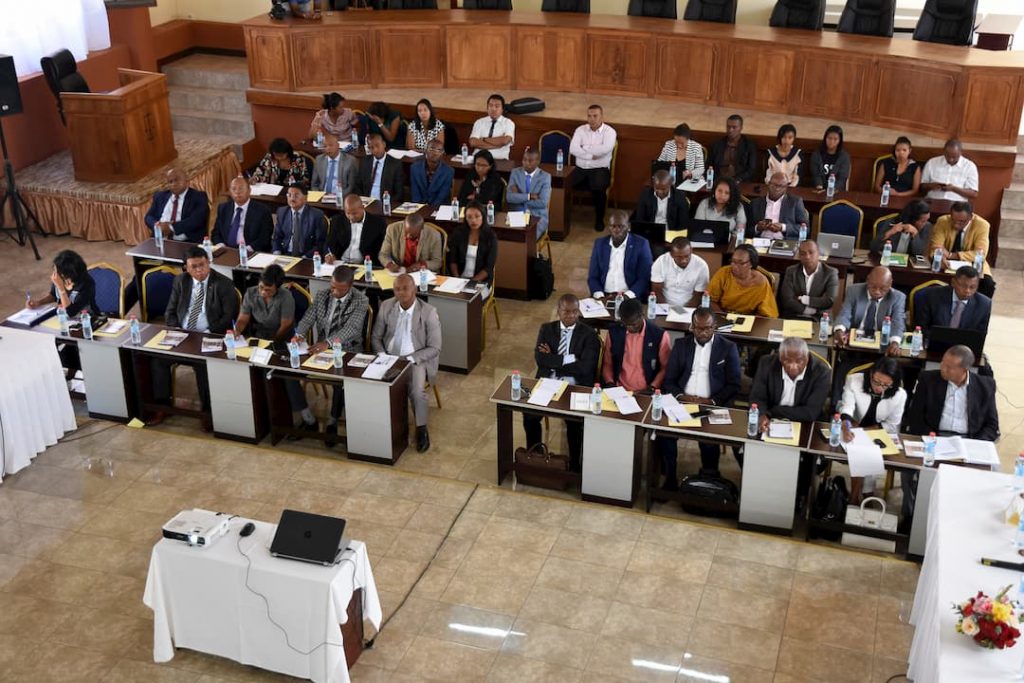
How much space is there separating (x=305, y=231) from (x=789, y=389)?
4945 millimetres

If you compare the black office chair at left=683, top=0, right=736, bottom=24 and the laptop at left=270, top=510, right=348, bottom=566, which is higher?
the black office chair at left=683, top=0, right=736, bottom=24

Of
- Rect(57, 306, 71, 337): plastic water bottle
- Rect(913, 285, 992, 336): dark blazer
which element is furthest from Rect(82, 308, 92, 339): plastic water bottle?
Rect(913, 285, 992, 336): dark blazer

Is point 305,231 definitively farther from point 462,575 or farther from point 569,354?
point 462,575

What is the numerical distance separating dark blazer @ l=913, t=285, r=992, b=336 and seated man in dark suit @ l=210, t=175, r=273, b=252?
5935 millimetres

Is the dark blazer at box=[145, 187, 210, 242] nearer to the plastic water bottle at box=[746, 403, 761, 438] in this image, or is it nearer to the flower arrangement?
the plastic water bottle at box=[746, 403, 761, 438]

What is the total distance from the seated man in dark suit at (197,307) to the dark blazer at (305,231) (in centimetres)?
155

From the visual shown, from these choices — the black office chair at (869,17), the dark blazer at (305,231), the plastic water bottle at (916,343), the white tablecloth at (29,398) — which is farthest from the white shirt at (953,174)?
the white tablecloth at (29,398)

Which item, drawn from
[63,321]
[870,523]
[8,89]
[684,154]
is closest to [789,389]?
[870,523]

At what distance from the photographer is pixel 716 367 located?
25.9 feet

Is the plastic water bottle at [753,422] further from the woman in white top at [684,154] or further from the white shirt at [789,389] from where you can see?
the woman in white top at [684,154]

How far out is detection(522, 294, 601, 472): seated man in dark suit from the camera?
317 inches

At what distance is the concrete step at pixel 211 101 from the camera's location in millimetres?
14680

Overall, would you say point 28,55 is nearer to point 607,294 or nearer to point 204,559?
point 607,294

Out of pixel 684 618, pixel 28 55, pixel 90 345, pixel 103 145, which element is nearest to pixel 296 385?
pixel 90 345
